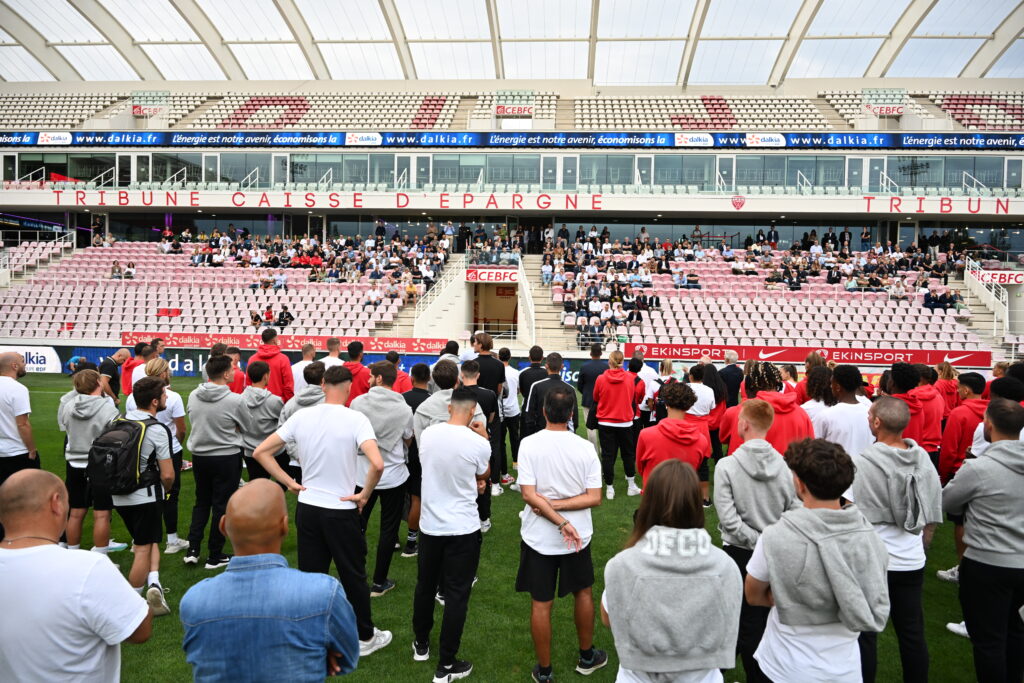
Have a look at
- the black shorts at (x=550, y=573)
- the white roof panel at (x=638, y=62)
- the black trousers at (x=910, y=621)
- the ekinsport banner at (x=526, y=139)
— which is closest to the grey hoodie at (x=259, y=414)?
the black shorts at (x=550, y=573)

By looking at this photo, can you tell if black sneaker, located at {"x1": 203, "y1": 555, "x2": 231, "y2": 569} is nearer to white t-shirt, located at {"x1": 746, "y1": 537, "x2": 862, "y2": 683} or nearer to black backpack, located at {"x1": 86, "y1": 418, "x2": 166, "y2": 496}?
black backpack, located at {"x1": 86, "y1": 418, "x2": 166, "y2": 496}

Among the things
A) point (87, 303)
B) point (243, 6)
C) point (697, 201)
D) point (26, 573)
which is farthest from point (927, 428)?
point (243, 6)

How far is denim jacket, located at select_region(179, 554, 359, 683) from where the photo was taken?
80.0 inches

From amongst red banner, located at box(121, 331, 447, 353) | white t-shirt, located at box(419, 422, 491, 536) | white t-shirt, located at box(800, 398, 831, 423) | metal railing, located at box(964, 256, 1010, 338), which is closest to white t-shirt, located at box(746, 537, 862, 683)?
white t-shirt, located at box(419, 422, 491, 536)

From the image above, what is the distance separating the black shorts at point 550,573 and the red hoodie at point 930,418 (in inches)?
171

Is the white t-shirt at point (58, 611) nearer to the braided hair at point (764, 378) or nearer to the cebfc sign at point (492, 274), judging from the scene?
the braided hair at point (764, 378)

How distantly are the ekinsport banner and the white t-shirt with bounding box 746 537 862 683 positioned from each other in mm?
31978

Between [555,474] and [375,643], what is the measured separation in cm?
192

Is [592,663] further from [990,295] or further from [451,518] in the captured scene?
[990,295]

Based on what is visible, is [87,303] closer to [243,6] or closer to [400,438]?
[243,6]

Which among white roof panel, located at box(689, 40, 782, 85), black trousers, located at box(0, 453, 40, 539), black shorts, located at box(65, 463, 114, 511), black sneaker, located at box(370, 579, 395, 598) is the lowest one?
black sneaker, located at box(370, 579, 395, 598)

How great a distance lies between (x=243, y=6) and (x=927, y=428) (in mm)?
40960

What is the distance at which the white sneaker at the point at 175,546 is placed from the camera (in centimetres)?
614

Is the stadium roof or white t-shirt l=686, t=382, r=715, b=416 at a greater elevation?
the stadium roof
